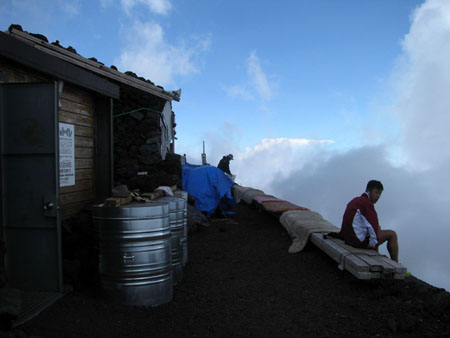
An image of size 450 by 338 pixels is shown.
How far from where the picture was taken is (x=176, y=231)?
5.16 m

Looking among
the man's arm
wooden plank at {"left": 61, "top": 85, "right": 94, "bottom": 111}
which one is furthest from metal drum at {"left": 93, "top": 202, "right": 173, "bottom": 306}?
the man's arm

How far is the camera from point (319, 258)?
6754 millimetres

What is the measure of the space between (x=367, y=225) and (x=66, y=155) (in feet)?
15.0

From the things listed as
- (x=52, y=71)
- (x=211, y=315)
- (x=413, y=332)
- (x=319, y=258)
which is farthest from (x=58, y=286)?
(x=319, y=258)

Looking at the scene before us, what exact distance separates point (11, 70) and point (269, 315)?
162 inches

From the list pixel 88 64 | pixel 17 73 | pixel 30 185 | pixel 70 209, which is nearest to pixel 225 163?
pixel 88 64

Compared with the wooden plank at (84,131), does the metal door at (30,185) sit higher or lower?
lower

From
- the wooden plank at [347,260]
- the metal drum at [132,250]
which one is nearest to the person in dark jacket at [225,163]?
the wooden plank at [347,260]

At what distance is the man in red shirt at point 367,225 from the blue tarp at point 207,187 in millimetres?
5418

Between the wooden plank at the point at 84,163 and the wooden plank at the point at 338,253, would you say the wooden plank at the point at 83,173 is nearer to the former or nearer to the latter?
the wooden plank at the point at 84,163

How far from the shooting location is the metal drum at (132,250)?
3965 millimetres

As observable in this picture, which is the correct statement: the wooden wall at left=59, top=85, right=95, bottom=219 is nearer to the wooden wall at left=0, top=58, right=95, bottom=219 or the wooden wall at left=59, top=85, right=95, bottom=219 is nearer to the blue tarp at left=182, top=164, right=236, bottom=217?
the wooden wall at left=0, top=58, right=95, bottom=219

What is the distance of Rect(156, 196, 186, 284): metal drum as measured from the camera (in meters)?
5.06

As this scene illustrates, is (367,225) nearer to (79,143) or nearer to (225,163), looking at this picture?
(79,143)
